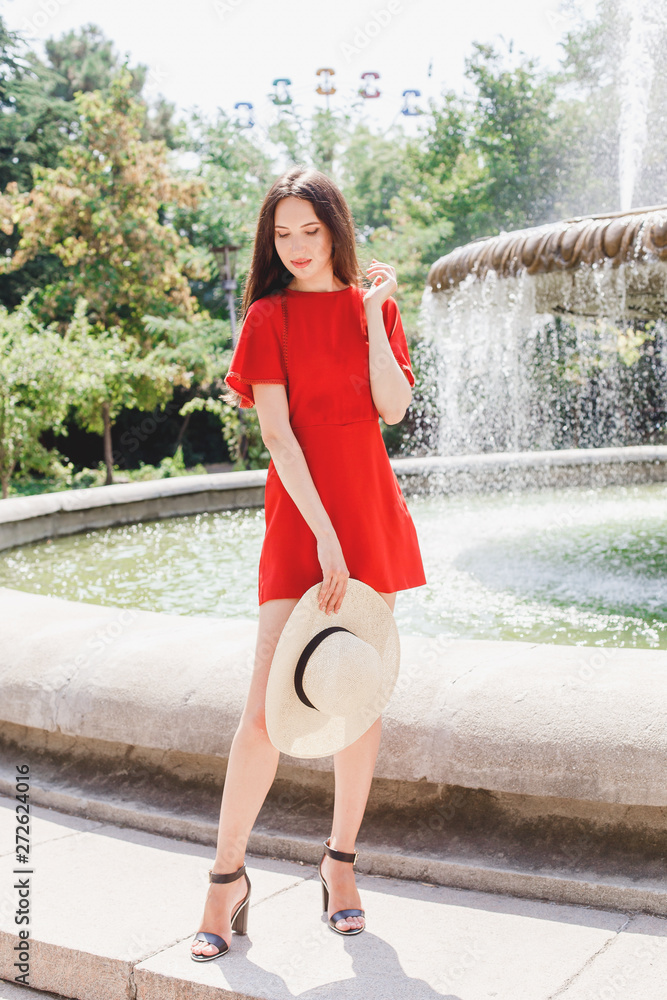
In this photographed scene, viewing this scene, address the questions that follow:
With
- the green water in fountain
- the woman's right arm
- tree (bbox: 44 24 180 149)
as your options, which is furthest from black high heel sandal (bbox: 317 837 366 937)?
tree (bbox: 44 24 180 149)

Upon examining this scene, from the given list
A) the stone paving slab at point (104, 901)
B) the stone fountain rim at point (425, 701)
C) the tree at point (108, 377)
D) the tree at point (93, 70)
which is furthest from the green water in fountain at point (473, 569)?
the tree at point (93, 70)

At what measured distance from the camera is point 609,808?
2234 mm

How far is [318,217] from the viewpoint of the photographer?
209 centimetres

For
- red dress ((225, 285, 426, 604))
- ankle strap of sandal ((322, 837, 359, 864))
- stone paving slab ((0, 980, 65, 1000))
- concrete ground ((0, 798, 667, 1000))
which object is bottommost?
stone paving slab ((0, 980, 65, 1000))

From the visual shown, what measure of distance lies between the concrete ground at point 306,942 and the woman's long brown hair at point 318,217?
4.17 ft

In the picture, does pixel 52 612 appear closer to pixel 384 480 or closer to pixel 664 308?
pixel 384 480

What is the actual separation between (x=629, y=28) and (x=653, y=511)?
2527 cm

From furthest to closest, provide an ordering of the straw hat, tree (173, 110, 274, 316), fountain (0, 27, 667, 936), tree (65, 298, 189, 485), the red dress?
tree (173, 110, 274, 316), tree (65, 298, 189, 485), fountain (0, 27, 667, 936), the red dress, the straw hat

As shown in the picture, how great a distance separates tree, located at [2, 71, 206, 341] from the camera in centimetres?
1995

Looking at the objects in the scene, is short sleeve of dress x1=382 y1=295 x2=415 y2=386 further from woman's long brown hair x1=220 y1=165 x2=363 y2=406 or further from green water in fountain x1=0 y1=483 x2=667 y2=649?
green water in fountain x1=0 y1=483 x2=667 y2=649

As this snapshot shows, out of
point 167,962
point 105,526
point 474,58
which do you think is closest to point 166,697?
point 167,962

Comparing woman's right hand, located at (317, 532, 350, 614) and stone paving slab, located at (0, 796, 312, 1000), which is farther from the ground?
woman's right hand, located at (317, 532, 350, 614)

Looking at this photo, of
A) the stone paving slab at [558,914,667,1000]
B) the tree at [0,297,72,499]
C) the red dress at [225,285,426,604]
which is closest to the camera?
the stone paving slab at [558,914,667,1000]

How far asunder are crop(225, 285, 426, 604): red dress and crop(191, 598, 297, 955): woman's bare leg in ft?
0.26
